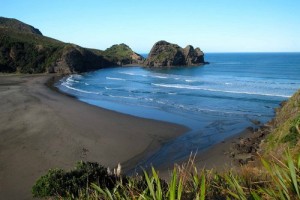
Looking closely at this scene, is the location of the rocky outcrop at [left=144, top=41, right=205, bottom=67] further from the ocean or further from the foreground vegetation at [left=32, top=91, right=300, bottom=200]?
the foreground vegetation at [left=32, top=91, right=300, bottom=200]

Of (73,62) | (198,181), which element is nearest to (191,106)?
(198,181)

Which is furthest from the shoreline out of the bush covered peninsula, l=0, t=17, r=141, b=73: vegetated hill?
l=0, t=17, r=141, b=73: vegetated hill

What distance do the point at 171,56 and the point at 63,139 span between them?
3734 inches

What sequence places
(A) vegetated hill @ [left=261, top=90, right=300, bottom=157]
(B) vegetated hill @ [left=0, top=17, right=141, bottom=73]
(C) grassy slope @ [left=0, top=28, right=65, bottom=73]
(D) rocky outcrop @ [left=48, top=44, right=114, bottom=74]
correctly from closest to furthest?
(A) vegetated hill @ [left=261, top=90, right=300, bottom=157], (C) grassy slope @ [left=0, top=28, right=65, bottom=73], (B) vegetated hill @ [left=0, top=17, right=141, bottom=73], (D) rocky outcrop @ [left=48, top=44, right=114, bottom=74]

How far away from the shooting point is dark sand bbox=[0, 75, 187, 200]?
66.3 ft

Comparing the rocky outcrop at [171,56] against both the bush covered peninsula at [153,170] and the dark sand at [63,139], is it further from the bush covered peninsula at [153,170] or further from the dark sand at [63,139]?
the dark sand at [63,139]

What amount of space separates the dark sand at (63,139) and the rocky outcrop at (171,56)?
79026mm

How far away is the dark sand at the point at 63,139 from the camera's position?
20203 mm

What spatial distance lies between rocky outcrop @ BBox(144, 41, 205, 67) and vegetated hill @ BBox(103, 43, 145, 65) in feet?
33.1

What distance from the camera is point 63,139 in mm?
26250

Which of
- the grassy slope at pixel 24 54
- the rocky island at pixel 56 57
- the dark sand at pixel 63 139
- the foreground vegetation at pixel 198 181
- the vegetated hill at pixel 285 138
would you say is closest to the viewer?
the foreground vegetation at pixel 198 181

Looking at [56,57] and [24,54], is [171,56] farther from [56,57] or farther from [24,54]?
[24,54]

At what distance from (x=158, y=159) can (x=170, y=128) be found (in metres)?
7.82

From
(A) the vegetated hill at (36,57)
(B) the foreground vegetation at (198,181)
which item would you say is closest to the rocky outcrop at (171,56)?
(A) the vegetated hill at (36,57)
